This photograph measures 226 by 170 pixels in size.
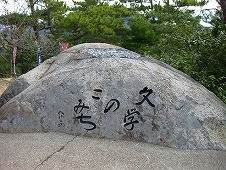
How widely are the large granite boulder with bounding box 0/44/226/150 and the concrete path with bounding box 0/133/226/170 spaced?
17 centimetres

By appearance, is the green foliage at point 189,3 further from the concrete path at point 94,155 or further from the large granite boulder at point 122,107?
the concrete path at point 94,155

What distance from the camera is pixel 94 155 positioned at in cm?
402

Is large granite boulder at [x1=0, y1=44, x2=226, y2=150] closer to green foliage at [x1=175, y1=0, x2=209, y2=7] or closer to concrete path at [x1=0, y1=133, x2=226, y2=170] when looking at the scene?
concrete path at [x1=0, y1=133, x2=226, y2=170]

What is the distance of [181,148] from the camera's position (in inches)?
171

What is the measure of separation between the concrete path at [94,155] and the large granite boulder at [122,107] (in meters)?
0.17

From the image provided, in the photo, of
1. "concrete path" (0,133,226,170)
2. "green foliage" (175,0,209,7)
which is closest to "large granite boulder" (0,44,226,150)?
"concrete path" (0,133,226,170)

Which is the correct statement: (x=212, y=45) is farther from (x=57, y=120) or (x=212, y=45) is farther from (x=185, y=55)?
(x=57, y=120)

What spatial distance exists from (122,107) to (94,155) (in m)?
0.83

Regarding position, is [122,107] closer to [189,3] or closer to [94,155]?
[94,155]

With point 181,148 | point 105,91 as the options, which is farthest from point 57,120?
point 181,148

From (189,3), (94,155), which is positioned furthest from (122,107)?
(189,3)

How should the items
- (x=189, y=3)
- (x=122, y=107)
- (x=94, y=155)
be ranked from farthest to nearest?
(x=189, y=3)
(x=122, y=107)
(x=94, y=155)

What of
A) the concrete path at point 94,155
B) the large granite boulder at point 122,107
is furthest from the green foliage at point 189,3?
the concrete path at point 94,155

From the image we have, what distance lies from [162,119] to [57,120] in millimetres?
1316
